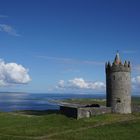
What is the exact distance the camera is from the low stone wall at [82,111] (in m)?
51.2

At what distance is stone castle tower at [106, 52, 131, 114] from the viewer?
57438 mm

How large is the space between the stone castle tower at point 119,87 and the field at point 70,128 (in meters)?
3.50

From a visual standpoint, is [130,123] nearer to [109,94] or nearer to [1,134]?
[109,94]

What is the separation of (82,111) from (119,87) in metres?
9.52

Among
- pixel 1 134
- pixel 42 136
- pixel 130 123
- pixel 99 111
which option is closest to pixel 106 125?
pixel 130 123

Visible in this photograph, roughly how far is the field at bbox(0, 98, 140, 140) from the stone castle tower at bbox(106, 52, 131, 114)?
11.5ft

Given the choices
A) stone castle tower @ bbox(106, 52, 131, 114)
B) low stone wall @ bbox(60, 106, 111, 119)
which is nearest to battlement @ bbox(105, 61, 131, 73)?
stone castle tower @ bbox(106, 52, 131, 114)

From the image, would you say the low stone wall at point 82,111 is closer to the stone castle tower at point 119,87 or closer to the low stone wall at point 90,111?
the low stone wall at point 90,111

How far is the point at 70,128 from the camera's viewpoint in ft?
145

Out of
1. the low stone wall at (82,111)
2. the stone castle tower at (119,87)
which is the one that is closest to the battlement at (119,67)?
the stone castle tower at (119,87)

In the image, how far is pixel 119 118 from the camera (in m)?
52.0

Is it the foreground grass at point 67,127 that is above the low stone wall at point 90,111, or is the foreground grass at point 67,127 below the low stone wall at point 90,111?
below

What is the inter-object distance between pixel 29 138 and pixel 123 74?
25.9 m

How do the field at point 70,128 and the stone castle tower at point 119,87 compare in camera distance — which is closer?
the field at point 70,128
